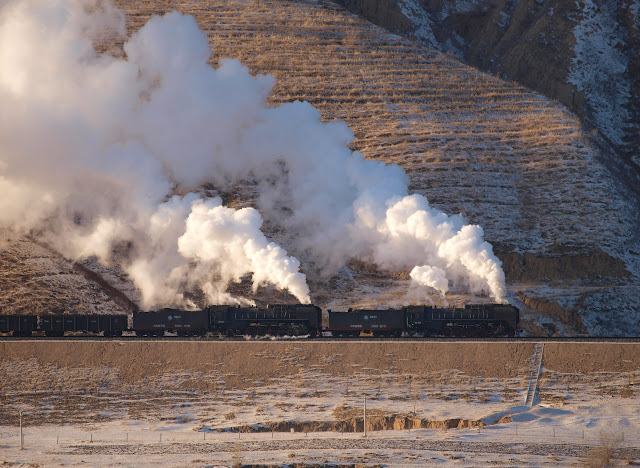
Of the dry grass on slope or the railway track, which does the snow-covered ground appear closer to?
the railway track

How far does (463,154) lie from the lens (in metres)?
87.4

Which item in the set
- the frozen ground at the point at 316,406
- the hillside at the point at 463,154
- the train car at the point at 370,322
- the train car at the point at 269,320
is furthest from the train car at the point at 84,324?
the train car at the point at 370,322

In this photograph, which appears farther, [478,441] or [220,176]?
[220,176]

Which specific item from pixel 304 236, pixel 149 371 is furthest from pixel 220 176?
pixel 149 371

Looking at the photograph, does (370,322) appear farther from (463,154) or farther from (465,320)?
(463,154)

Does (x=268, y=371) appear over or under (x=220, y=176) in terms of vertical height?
under

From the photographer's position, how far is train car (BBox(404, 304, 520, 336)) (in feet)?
189

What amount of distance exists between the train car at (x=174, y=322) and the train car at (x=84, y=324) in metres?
1.25

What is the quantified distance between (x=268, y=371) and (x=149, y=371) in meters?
7.04

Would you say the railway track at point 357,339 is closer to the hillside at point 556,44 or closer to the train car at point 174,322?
the train car at point 174,322

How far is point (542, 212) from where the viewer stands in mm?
80938

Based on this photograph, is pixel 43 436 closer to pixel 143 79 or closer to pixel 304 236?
pixel 304 236

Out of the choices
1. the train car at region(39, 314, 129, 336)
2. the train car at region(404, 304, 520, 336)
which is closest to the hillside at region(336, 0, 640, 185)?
the train car at region(404, 304, 520, 336)

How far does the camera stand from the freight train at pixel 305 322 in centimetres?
5791
